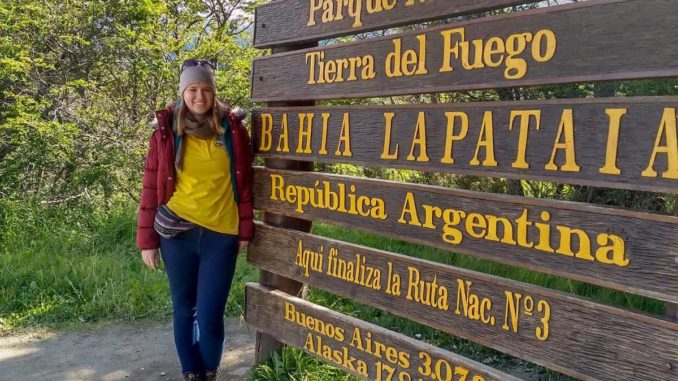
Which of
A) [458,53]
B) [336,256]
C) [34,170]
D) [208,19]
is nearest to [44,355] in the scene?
[336,256]

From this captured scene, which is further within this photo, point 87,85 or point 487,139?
point 87,85

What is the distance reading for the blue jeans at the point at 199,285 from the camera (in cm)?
336

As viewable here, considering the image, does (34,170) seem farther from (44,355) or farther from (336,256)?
(336,256)

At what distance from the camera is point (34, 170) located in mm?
7434

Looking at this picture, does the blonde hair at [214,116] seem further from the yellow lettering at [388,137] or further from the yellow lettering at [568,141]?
the yellow lettering at [568,141]

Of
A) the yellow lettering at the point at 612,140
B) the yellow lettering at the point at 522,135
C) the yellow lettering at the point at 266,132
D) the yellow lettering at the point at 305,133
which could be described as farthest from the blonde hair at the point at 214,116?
the yellow lettering at the point at 612,140

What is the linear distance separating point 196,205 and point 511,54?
6.02ft

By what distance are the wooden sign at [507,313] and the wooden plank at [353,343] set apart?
14 centimetres

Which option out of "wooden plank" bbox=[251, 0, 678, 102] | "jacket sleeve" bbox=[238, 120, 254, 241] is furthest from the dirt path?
"wooden plank" bbox=[251, 0, 678, 102]

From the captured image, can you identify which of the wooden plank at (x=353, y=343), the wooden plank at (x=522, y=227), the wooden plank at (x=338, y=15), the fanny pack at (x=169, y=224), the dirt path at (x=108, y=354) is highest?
the wooden plank at (x=338, y=15)

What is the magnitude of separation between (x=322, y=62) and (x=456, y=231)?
1.25m

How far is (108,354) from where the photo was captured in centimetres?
417

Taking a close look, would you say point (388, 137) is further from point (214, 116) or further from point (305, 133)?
point (214, 116)

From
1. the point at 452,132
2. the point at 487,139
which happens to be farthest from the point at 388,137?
the point at 487,139
